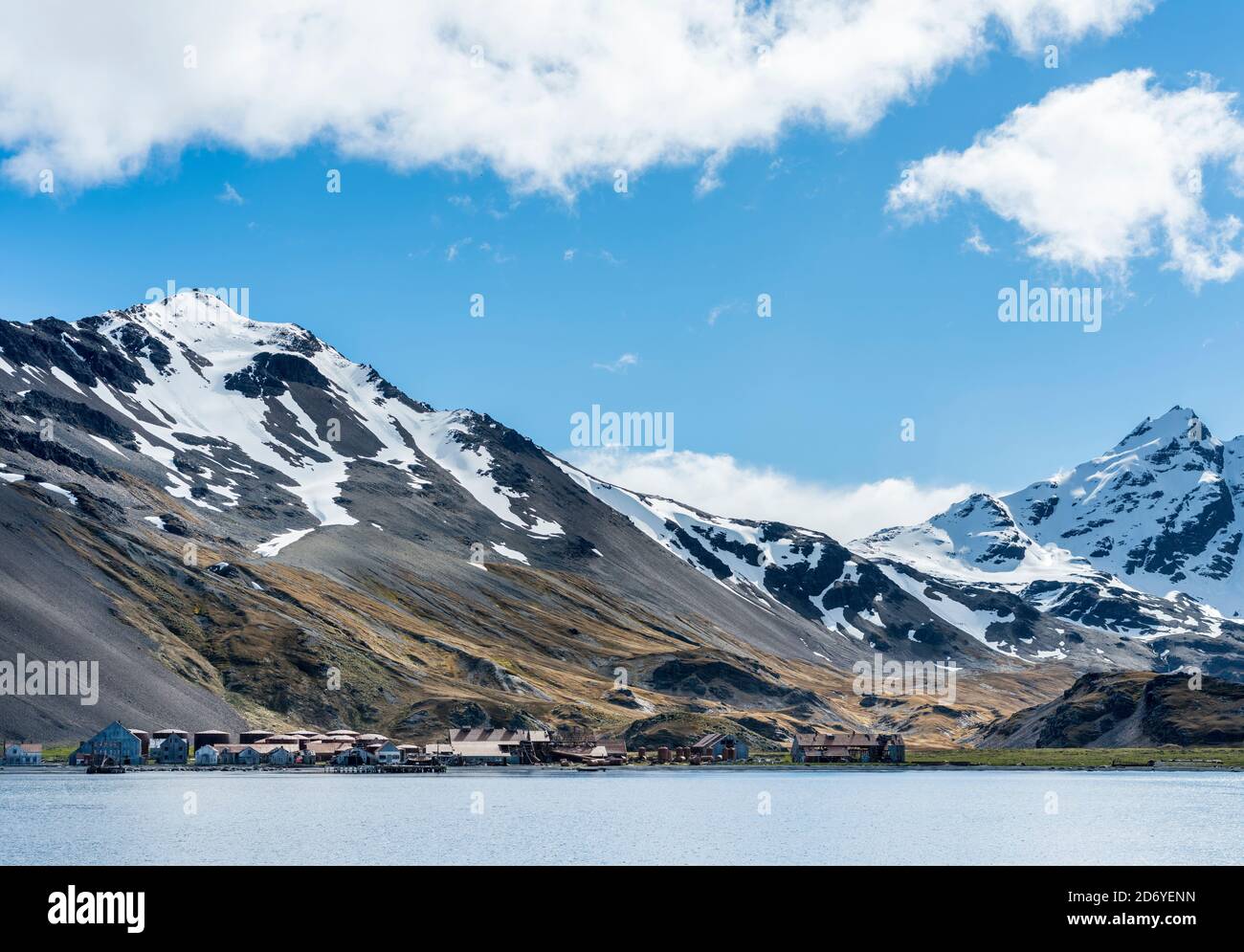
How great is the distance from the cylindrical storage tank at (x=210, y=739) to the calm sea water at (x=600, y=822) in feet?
69.6

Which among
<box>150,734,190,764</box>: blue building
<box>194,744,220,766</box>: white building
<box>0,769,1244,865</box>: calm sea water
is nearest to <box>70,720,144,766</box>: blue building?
<box>0,769,1244,865</box>: calm sea water

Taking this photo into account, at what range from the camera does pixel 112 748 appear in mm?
174750

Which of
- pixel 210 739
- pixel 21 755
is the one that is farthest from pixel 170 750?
pixel 21 755

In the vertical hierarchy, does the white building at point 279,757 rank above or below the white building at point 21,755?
below

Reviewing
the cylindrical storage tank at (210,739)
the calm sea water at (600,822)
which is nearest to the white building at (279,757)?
the cylindrical storage tank at (210,739)

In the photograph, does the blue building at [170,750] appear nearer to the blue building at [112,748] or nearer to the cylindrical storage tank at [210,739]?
the cylindrical storage tank at [210,739]

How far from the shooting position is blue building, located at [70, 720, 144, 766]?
17350 cm

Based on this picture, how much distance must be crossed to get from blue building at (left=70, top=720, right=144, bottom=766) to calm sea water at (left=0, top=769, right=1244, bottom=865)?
595 centimetres

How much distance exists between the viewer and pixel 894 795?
150750 mm

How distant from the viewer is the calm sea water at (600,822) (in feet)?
266

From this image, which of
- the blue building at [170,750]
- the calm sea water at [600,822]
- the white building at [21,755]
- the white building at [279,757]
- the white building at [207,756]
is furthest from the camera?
the white building at [279,757]
